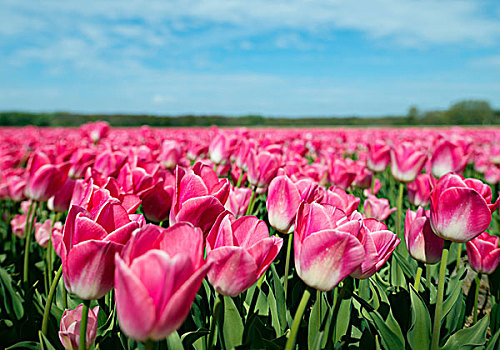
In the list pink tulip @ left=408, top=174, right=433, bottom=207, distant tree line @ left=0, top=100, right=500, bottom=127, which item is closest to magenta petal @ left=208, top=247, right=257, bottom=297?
pink tulip @ left=408, top=174, right=433, bottom=207

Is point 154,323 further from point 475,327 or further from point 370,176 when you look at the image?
point 370,176

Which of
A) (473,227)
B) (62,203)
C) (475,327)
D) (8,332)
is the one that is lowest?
(8,332)

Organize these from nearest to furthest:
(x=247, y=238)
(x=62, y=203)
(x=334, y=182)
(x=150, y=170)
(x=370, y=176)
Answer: (x=247, y=238) → (x=150, y=170) → (x=62, y=203) → (x=334, y=182) → (x=370, y=176)

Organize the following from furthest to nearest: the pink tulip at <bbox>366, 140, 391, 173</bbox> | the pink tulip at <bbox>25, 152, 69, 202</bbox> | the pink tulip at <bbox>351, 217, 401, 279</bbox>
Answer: the pink tulip at <bbox>366, 140, 391, 173</bbox>, the pink tulip at <bbox>25, 152, 69, 202</bbox>, the pink tulip at <bbox>351, 217, 401, 279</bbox>

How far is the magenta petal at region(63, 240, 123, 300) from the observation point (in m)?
0.73

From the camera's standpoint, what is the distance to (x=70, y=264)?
0.76 meters

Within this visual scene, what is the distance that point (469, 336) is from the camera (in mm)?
1267

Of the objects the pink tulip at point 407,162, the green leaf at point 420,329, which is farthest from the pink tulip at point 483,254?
the pink tulip at point 407,162

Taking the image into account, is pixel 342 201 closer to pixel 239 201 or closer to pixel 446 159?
pixel 239 201

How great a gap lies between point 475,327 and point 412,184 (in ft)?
4.43

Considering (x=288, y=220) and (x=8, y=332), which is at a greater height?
(x=288, y=220)

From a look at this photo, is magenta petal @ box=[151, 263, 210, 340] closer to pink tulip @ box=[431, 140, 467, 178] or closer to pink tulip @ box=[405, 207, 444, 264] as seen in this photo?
pink tulip @ box=[405, 207, 444, 264]

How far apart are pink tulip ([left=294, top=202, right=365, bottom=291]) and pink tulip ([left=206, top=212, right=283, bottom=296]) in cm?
7

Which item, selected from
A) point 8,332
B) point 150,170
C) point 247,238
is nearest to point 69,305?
point 8,332
